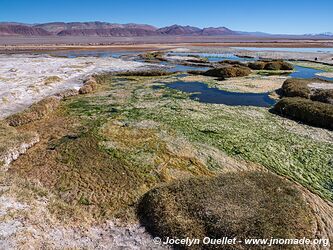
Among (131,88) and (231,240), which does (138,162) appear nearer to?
(231,240)

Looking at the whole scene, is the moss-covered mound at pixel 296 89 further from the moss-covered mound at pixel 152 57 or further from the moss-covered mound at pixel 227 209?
the moss-covered mound at pixel 152 57

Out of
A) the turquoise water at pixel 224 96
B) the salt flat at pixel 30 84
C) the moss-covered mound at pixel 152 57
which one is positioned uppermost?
the moss-covered mound at pixel 152 57

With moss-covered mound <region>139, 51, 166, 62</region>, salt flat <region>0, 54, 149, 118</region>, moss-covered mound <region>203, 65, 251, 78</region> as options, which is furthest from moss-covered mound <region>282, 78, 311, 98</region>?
moss-covered mound <region>139, 51, 166, 62</region>


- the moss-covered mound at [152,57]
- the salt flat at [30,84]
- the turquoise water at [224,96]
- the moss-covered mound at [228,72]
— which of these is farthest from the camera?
the moss-covered mound at [152,57]

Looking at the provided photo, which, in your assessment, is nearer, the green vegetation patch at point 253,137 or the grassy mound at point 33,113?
the green vegetation patch at point 253,137

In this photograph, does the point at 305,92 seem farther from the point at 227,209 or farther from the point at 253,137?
the point at 227,209

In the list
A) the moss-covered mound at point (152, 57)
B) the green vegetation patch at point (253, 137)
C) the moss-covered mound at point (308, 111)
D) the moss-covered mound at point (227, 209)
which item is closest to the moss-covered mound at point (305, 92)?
the moss-covered mound at point (308, 111)

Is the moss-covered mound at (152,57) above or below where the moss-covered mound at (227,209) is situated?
above

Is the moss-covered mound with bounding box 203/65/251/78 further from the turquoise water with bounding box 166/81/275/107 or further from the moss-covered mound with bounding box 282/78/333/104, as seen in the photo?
the moss-covered mound with bounding box 282/78/333/104
